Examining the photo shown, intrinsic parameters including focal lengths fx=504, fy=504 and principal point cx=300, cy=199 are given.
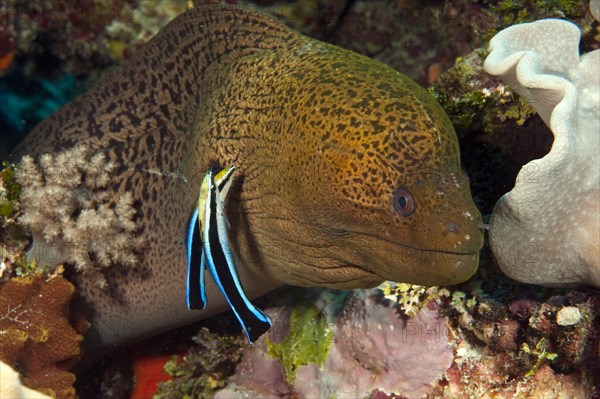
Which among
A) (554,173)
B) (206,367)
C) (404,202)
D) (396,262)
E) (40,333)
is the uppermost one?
(404,202)

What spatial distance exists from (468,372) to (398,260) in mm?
981

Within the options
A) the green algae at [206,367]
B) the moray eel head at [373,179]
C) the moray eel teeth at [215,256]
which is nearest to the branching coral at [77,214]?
the green algae at [206,367]

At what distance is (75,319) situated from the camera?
10.5 ft

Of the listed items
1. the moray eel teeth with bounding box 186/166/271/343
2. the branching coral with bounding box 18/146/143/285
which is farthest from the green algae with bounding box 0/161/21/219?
the moray eel teeth with bounding box 186/166/271/343

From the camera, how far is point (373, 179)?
199 cm

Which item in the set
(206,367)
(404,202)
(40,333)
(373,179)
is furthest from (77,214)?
(404,202)

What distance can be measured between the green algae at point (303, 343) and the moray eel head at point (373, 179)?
922 millimetres

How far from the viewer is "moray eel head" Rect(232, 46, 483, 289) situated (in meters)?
1.92

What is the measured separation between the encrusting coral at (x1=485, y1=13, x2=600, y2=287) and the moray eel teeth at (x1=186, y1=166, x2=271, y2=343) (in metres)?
1.20

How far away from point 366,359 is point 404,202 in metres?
1.37

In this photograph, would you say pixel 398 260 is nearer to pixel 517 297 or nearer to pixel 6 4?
pixel 517 297

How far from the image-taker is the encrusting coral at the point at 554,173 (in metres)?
2.02

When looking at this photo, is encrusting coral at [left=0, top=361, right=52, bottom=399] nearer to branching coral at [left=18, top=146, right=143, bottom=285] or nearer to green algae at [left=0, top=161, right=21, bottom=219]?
branching coral at [left=18, top=146, right=143, bottom=285]

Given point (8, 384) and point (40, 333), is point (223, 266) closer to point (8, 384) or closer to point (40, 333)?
point (8, 384)
